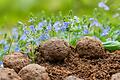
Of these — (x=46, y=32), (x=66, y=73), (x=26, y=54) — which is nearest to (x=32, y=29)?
→ (x=46, y=32)

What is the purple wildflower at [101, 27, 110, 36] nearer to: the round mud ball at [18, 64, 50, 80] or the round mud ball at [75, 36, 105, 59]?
the round mud ball at [75, 36, 105, 59]

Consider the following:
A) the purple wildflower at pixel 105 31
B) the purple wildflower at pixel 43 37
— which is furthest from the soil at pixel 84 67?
the purple wildflower at pixel 105 31

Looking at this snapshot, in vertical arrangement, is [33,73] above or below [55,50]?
below

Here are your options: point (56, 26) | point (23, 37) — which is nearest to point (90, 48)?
point (56, 26)

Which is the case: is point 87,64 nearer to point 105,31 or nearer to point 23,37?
point 23,37

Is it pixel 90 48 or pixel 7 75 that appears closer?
pixel 7 75
